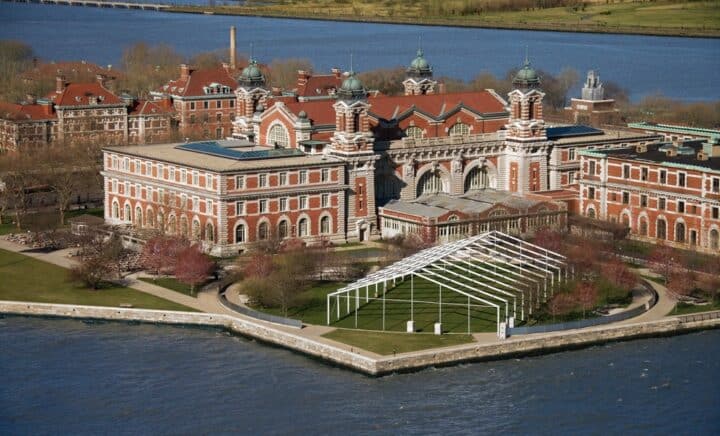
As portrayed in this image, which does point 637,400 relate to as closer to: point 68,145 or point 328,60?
point 68,145

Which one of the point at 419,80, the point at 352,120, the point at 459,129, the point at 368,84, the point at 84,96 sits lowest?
the point at 459,129

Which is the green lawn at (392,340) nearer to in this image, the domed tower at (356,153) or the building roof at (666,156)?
the domed tower at (356,153)

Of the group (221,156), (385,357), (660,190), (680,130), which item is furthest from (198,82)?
(385,357)

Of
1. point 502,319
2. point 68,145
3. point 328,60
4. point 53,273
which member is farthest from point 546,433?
point 328,60

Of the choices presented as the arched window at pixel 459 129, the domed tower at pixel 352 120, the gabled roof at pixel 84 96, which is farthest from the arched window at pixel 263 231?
the gabled roof at pixel 84 96

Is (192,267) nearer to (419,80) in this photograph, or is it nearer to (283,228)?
(283,228)
